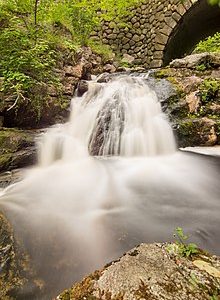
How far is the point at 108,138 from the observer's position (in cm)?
422

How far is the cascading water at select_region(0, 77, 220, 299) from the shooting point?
1807 millimetres

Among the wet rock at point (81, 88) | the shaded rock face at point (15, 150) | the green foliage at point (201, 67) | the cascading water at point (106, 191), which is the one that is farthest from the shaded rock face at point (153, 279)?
the green foliage at point (201, 67)

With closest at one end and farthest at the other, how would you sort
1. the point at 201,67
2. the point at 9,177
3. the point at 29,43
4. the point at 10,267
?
1. the point at 10,267
2. the point at 9,177
3. the point at 29,43
4. the point at 201,67

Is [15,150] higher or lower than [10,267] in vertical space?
higher

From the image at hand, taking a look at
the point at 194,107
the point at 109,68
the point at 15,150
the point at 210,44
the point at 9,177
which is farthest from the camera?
the point at 210,44

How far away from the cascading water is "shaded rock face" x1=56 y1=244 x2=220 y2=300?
541 mm

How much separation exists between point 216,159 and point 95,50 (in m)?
6.41

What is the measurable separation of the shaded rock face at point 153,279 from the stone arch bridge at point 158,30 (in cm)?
920

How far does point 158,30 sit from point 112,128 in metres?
6.70

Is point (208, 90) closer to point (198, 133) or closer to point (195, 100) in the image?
point (195, 100)

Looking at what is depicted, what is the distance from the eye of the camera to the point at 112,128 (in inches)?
173

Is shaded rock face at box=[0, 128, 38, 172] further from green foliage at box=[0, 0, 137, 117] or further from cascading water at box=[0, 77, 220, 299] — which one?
green foliage at box=[0, 0, 137, 117]

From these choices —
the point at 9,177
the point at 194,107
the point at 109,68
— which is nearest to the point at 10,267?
the point at 9,177

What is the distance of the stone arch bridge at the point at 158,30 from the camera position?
901cm
